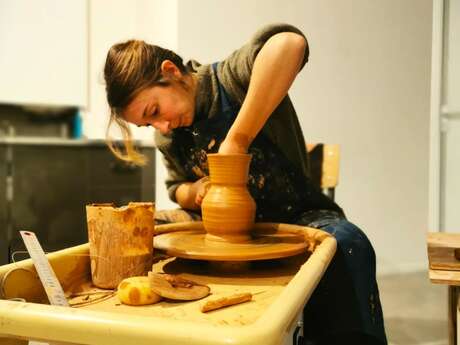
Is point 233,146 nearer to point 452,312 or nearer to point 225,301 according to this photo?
point 225,301

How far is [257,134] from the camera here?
1221 millimetres

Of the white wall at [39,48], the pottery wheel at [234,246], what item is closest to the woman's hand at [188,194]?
the pottery wheel at [234,246]

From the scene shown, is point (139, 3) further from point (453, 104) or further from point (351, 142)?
point (453, 104)

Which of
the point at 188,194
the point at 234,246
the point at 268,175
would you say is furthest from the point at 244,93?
the point at 234,246

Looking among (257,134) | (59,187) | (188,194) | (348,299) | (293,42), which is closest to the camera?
(348,299)

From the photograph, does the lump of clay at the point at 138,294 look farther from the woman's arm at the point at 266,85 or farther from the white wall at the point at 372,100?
the white wall at the point at 372,100

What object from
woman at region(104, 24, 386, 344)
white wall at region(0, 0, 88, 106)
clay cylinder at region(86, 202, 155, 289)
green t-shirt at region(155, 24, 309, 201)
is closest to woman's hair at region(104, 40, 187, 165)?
woman at region(104, 24, 386, 344)

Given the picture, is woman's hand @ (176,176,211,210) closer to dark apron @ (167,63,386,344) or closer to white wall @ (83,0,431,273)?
dark apron @ (167,63,386,344)

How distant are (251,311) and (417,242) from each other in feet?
7.86

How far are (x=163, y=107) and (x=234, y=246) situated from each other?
1.52 feet

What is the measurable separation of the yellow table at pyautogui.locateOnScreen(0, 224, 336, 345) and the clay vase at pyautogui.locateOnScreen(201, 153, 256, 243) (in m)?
0.07

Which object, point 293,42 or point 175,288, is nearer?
point 175,288

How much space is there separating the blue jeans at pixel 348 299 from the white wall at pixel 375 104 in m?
1.61

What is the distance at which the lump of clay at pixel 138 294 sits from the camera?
661 millimetres
